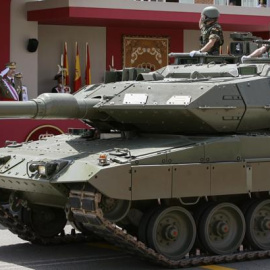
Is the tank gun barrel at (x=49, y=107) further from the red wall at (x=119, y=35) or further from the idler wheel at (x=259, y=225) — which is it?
the red wall at (x=119, y=35)

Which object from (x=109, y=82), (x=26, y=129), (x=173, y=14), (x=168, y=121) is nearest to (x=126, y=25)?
(x=173, y=14)

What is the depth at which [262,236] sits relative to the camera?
12727 millimetres

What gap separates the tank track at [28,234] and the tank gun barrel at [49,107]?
1675mm

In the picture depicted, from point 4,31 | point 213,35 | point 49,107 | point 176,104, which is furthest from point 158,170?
point 4,31

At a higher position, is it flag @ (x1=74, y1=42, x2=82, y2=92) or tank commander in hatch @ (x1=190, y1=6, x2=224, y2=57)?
tank commander in hatch @ (x1=190, y1=6, x2=224, y2=57)

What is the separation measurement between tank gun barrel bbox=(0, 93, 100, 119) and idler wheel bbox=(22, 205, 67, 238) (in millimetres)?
1521

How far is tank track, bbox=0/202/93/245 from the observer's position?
13234 millimetres

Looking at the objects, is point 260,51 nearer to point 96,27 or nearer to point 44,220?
point 44,220

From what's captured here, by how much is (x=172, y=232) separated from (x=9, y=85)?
11091 mm

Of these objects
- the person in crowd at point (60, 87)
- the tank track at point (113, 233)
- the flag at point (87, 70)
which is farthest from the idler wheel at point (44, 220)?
the flag at point (87, 70)

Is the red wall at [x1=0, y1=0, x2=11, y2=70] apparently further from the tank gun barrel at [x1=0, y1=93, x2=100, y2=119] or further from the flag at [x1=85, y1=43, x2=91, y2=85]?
the tank gun barrel at [x1=0, y1=93, x2=100, y2=119]

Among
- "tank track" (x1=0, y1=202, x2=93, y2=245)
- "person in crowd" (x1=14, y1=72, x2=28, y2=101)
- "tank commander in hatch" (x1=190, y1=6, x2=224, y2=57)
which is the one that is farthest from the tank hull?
"person in crowd" (x1=14, y1=72, x2=28, y2=101)

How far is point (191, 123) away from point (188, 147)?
0.74 metres

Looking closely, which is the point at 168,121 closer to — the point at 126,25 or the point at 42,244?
the point at 42,244
